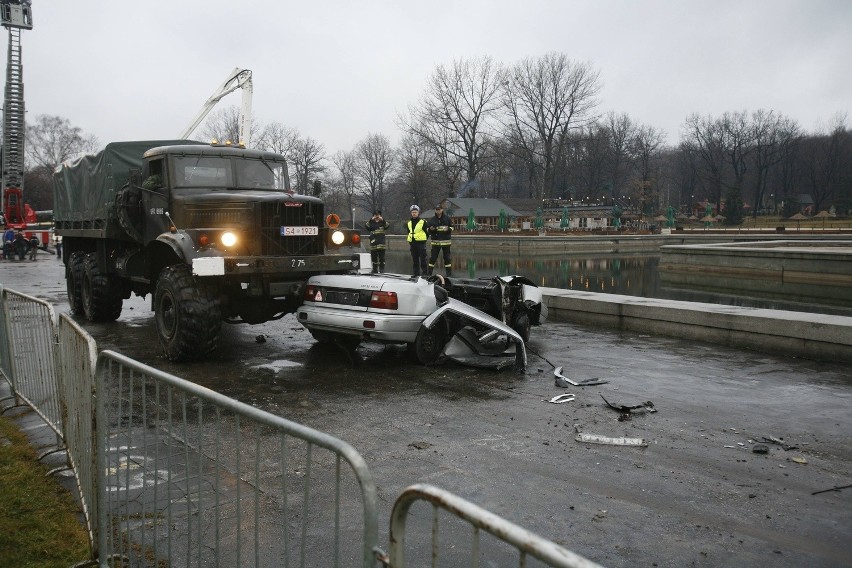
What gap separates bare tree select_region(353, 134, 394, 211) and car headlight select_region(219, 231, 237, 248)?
9585 centimetres

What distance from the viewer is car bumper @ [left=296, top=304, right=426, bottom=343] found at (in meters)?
8.11

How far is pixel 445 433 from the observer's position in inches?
230

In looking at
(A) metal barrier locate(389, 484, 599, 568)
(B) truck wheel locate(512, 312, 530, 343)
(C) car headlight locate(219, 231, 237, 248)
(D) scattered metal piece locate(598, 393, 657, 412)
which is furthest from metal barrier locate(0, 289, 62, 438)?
(B) truck wheel locate(512, 312, 530, 343)

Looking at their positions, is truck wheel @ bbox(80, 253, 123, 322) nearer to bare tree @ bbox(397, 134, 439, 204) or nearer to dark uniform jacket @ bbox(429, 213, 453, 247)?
dark uniform jacket @ bbox(429, 213, 453, 247)

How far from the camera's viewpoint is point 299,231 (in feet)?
30.5

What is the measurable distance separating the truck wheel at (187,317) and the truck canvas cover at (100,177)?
128 inches

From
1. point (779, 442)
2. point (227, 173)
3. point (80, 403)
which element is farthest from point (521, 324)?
point (80, 403)

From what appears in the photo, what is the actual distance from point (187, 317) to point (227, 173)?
9.18ft

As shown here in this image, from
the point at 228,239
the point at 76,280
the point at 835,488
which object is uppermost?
the point at 228,239

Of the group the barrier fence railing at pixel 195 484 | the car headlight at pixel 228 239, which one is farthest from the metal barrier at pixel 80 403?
the car headlight at pixel 228 239

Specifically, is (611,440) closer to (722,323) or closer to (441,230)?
(722,323)

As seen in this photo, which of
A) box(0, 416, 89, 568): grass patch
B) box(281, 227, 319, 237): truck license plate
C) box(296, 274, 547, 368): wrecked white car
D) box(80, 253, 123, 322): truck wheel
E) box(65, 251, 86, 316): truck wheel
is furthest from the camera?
box(65, 251, 86, 316): truck wheel

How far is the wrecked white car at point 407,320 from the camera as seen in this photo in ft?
26.9

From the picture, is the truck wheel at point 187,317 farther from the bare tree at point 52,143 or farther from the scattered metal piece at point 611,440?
the bare tree at point 52,143
